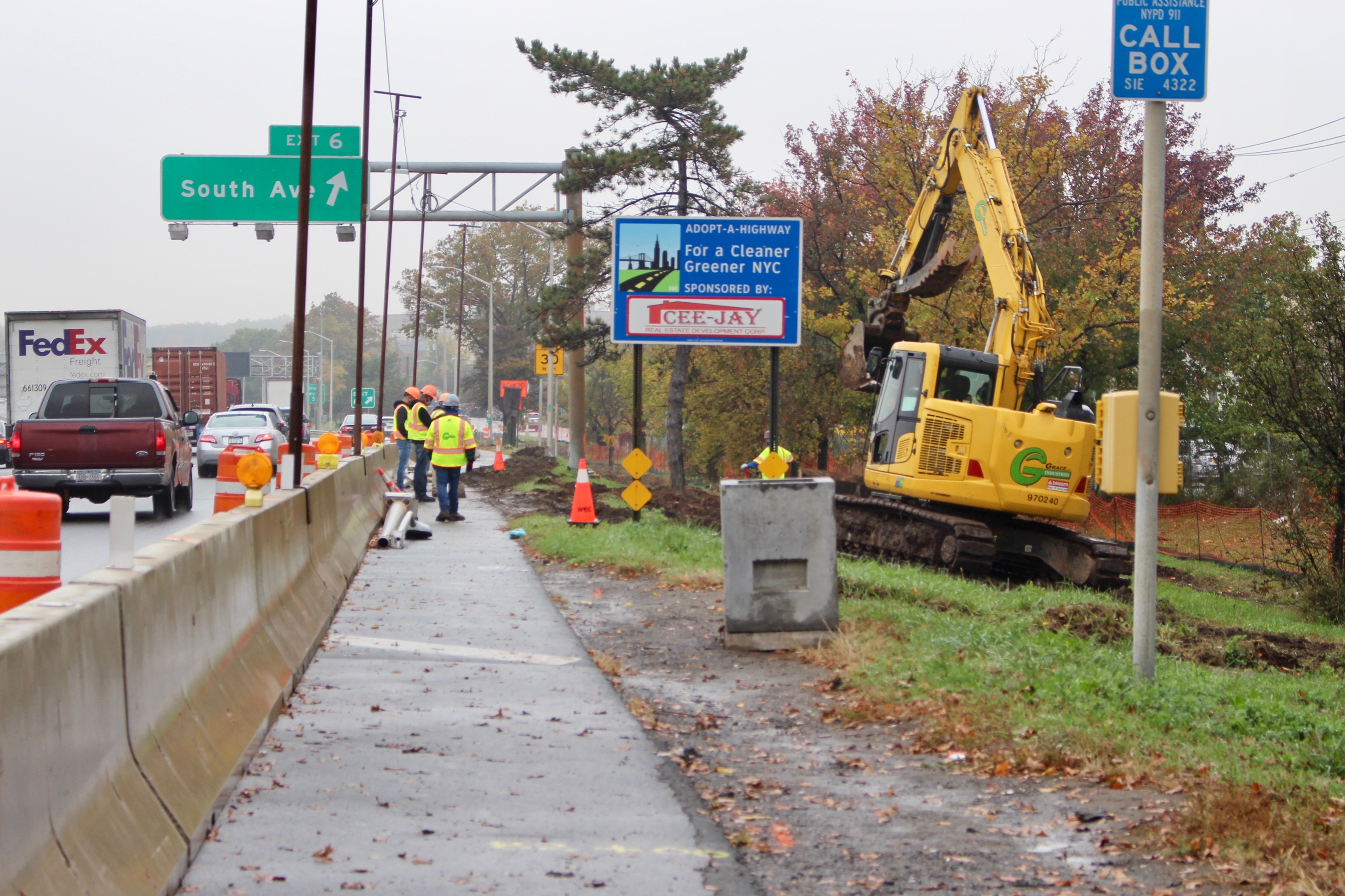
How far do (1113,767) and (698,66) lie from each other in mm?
28612

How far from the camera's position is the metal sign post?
8312 millimetres

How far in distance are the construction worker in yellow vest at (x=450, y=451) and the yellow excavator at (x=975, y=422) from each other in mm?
5766

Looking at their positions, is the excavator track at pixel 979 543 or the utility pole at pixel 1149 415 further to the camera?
the excavator track at pixel 979 543

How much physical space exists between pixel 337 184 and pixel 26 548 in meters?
20.8

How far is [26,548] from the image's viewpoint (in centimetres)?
522

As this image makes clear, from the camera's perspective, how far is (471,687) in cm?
847

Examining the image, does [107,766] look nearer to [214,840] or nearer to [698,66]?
[214,840]

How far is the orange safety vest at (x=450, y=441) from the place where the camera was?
20.9 m

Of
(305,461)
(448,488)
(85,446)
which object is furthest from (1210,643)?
(85,446)

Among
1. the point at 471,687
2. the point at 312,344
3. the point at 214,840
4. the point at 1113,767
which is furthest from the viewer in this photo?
the point at 312,344

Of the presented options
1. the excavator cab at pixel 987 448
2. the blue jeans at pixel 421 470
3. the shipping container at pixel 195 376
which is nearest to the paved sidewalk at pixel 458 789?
the excavator cab at pixel 987 448

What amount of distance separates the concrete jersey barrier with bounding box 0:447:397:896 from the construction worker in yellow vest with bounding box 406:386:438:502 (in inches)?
648

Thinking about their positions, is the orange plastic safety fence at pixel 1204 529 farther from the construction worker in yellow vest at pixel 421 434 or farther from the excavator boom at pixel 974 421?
the construction worker in yellow vest at pixel 421 434

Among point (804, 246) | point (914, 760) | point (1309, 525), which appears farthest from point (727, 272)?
point (804, 246)
